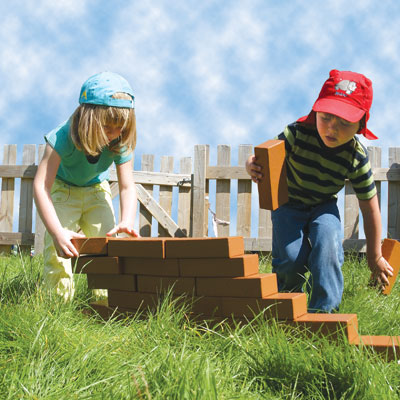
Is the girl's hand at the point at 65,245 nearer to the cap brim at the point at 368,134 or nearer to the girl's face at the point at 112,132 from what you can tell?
the girl's face at the point at 112,132

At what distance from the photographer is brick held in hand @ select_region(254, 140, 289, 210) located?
120 inches

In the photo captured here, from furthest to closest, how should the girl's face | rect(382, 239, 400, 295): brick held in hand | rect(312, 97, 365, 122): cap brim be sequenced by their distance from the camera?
1. rect(382, 239, 400, 295): brick held in hand
2. the girl's face
3. rect(312, 97, 365, 122): cap brim

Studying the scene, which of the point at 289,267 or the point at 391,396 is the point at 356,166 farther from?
the point at 391,396

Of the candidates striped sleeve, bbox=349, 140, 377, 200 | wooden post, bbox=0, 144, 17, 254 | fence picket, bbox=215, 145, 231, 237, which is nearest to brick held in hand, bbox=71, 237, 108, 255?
striped sleeve, bbox=349, 140, 377, 200

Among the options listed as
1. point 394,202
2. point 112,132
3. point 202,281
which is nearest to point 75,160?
point 112,132

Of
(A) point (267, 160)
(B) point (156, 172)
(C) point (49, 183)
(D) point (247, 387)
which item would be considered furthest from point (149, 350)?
(B) point (156, 172)

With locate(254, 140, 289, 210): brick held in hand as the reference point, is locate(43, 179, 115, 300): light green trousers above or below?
below

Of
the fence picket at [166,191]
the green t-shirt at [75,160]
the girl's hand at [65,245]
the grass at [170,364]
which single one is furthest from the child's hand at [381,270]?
the fence picket at [166,191]

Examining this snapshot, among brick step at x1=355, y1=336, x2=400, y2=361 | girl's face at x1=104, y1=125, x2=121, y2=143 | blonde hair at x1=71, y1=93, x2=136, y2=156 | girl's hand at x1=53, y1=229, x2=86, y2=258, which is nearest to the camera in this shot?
brick step at x1=355, y1=336, x2=400, y2=361

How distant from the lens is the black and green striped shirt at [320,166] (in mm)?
3346

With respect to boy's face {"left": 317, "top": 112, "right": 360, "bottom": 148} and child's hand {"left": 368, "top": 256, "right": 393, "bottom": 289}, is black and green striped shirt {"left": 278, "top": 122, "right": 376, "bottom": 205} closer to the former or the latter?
boy's face {"left": 317, "top": 112, "right": 360, "bottom": 148}

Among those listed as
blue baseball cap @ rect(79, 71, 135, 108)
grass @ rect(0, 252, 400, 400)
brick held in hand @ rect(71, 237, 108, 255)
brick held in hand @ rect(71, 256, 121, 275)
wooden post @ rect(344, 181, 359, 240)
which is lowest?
grass @ rect(0, 252, 400, 400)

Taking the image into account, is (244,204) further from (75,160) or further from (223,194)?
(75,160)

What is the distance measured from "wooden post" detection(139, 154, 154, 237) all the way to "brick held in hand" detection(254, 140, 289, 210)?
576 centimetres
